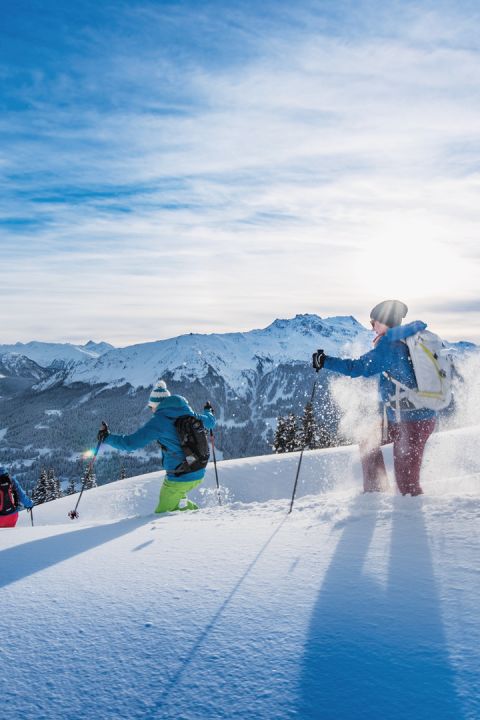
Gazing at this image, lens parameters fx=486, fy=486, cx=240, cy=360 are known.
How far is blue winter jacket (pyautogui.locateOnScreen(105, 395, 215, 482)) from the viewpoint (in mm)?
6105

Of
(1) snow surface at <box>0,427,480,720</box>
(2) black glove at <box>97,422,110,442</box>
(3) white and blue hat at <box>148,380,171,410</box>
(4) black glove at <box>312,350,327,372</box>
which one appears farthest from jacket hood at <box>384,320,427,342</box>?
(2) black glove at <box>97,422,110,442</box>

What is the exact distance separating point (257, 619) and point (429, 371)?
3.42m

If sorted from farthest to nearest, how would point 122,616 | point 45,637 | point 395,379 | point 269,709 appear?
point 395,379 < point 122,616 < point 45,637 < point 269,709

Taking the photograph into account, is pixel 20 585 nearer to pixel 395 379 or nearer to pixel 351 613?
pixel 351 613

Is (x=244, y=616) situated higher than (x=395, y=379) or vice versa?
(x=395, y=379)

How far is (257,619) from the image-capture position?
2.32 metres

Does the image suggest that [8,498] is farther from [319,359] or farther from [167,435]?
[319,359]

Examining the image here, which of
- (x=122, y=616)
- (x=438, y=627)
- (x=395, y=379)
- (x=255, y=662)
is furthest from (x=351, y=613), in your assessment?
(x=395, y=379)

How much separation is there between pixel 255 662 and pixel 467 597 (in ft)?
3.80

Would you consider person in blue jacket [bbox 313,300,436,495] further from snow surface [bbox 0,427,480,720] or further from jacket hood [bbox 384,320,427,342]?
snow surface [bbox 0,427,480,720]

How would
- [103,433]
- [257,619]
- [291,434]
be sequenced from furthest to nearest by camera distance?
[291,434] → [103,433] → [257,619]

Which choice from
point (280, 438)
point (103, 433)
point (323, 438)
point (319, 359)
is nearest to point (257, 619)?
point (319, 359)

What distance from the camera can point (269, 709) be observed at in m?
1.66

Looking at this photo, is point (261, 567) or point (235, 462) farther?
point (235, 462)
